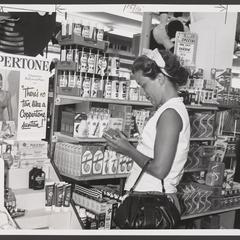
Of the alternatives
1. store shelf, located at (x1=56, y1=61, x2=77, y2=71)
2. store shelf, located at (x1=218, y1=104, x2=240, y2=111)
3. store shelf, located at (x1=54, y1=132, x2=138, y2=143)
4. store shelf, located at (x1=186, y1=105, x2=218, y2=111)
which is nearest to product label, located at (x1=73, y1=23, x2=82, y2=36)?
store shelf, located at (x1=56, y1=61, x2=77, y2=71)

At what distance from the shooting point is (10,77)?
7.95 feet

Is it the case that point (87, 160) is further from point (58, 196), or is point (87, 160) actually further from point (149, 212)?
point (149, 212)

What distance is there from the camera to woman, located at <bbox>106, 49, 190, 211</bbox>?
6.09 feet

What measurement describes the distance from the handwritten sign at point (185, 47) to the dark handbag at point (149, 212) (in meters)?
2.29

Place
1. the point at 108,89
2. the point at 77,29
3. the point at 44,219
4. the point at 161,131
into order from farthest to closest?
the point at 108,89 < the point at 77,29 < the point at 44,219 < the point at 161,131

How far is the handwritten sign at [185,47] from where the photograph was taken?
398 cm

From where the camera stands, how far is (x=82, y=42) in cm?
329

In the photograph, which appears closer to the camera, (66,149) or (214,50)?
(66,149)

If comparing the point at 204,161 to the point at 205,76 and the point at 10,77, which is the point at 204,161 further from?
the point at 10,77

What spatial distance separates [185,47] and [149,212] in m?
2.57

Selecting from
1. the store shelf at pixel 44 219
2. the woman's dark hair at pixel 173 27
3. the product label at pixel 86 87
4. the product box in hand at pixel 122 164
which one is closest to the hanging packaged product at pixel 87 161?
the product box in hand at pixel 122 164

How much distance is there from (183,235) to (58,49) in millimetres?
2655

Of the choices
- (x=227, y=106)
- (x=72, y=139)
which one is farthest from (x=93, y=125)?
(x=227, y=106)

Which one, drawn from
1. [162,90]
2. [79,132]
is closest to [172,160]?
[162,90]
